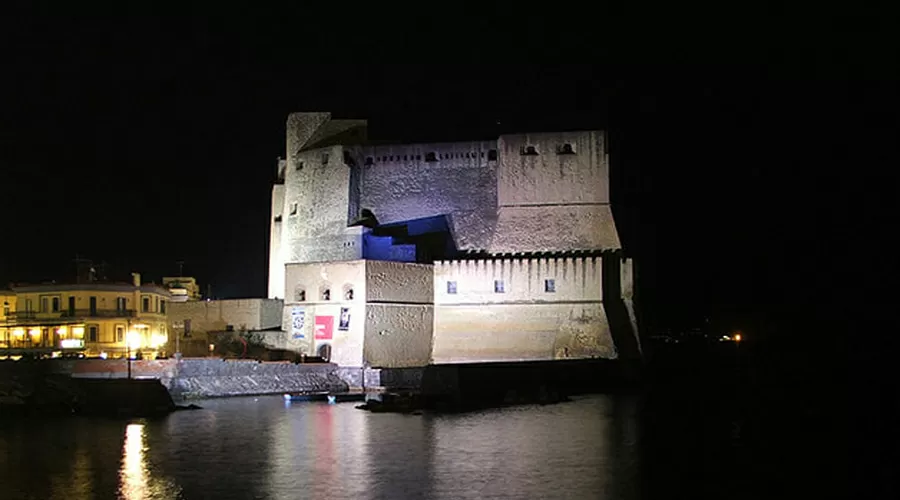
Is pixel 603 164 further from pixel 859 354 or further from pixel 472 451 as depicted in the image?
pixel 859 354

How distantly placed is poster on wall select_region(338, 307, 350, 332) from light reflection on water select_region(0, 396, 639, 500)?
820 cm

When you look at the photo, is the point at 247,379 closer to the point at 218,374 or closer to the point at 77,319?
the point at 218,374

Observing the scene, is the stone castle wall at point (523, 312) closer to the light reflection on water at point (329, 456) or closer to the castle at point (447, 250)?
the castle at point (447, 250)

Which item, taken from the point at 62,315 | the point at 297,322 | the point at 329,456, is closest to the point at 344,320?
the point at 297,322

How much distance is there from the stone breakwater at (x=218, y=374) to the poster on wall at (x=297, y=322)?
6.61 feet

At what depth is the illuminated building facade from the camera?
4041cm

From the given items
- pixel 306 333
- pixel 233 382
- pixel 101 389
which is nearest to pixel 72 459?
pixel 101 389

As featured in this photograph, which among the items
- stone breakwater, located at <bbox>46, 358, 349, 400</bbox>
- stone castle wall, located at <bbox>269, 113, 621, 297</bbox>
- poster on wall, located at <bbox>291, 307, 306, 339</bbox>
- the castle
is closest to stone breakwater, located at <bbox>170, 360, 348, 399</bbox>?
stone breakwater, located at <bbox>46, 358, 349, 400</bbox>

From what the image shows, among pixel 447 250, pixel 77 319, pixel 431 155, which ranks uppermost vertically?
pixel 431 155

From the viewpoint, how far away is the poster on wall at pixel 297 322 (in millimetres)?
34062

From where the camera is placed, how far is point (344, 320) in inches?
1312

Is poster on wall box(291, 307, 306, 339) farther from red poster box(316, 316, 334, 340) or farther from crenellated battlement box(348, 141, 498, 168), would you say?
crenellated battlement box(348, 141, 498, 168)

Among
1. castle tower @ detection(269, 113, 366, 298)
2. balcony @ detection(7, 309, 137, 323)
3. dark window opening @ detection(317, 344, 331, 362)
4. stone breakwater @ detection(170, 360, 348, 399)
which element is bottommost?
stone breakwater @ detection(170, 360, 348, 399)

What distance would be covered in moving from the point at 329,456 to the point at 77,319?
26.2 meters
